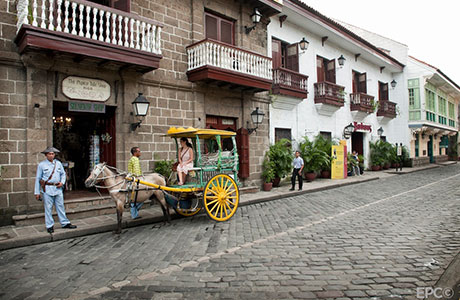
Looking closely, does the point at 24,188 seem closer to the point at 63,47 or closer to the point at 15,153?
the point at 15,153

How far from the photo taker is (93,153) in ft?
31.4

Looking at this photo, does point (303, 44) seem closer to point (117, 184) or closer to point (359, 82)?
point (359, 82)

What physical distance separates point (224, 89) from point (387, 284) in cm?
906

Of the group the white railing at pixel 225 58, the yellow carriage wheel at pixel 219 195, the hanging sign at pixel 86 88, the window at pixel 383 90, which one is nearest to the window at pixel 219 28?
the white railing at pixel 225 58

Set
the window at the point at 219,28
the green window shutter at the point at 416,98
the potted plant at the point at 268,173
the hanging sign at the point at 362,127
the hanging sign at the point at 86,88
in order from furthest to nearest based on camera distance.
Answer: the green window shutter at the point at 416,98, the hanging sign at the point at 362,127, the potted plant at the point at 268,173, the window at the point at 219,28, the hanging sign at the point at 86,88

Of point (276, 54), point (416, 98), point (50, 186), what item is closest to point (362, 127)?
point (416, 98)

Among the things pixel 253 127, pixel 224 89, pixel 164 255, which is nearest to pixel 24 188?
pixel 164 255

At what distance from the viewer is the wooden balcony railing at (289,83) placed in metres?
13.7

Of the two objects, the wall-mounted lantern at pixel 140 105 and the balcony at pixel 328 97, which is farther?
the balcony at pixel 328 97

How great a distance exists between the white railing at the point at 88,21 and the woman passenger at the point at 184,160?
3151 millimetres

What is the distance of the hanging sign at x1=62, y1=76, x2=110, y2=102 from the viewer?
7.81 meters

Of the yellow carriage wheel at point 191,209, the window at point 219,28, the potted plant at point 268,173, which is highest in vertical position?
the window at point 219,28

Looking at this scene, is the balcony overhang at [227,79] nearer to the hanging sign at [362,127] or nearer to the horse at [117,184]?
the horse at [117,184]

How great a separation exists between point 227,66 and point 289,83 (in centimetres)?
471
